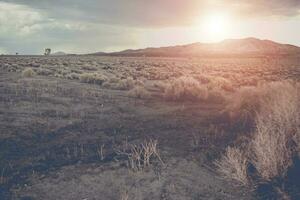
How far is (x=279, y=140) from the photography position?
30.7 feet

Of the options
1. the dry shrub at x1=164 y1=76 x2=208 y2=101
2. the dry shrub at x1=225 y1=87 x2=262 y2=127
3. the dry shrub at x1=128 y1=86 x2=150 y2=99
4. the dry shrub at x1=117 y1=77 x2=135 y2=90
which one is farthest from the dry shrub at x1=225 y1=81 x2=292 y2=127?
the dry shrub at x1=117 y1=77 x2=135 y2=90

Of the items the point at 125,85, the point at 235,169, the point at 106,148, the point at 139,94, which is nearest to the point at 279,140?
the point at 235,169

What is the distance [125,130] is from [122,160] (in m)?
2.86

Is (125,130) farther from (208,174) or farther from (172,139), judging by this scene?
(208,174)

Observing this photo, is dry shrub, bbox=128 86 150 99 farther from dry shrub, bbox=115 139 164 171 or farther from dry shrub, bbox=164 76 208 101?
dry shrub, bbox=115 139 164 171

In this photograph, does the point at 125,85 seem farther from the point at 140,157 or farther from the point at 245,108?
Answer: the point at 140,157

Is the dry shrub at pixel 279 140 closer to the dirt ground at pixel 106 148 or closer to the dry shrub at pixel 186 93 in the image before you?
the dirt ground at pixel 106 148

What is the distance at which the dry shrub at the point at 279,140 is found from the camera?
28.6 ft

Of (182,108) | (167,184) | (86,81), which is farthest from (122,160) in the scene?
(86,81)

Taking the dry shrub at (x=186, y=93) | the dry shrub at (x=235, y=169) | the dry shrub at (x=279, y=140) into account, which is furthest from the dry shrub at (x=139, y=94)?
the dry shrub at (x=235, y=169)

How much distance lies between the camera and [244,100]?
1436 cm

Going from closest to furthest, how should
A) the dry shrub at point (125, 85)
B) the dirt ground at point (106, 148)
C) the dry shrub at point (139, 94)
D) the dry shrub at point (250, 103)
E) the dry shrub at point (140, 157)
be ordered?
1. the dirt ground at point (106, 148)
2. the dry shrub at point (140, 157)
3. the dry shrub at point (250, 103)
4. the dry shrub at point (139, 94)
5. the dry shrub at point (125, 85)

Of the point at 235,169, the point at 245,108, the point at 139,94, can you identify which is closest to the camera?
the point at 235,169

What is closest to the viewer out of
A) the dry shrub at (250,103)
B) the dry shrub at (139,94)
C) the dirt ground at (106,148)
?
the dirt ground at (106,148)
